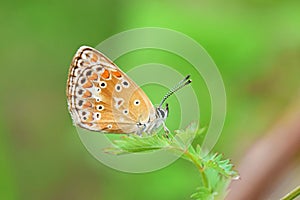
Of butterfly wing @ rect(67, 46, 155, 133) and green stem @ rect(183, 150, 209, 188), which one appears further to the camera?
butterfly wing @ rect(67, 46, 155, 133)

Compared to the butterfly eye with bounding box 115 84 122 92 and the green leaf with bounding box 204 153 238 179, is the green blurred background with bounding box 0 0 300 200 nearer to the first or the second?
the butterfly eye with bounding box 115 84 122 92

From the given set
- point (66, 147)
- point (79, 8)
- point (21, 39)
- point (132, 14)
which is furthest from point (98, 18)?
point (132, 14)

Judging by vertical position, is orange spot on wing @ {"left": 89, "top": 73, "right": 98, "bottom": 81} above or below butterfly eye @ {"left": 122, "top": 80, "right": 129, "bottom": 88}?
above

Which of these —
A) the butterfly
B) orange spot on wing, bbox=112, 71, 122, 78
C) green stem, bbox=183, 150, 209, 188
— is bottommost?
green stem, bbox=183, 150, 209, 188

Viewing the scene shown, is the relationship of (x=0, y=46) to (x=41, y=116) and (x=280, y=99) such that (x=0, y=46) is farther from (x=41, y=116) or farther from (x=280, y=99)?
(x=280, y=99)

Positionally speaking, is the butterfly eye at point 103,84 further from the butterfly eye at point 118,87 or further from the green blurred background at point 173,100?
the green blurred background at point 173,100

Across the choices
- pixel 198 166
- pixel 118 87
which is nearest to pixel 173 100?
pixel 118 87

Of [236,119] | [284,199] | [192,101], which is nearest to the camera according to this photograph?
[284,199]

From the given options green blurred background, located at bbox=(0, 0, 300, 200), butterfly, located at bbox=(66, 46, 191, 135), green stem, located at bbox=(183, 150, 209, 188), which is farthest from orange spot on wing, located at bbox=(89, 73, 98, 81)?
green blurred background, located at bbox=(0, 0, 300, 200)

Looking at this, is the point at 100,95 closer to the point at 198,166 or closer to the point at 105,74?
the point at 105,74
